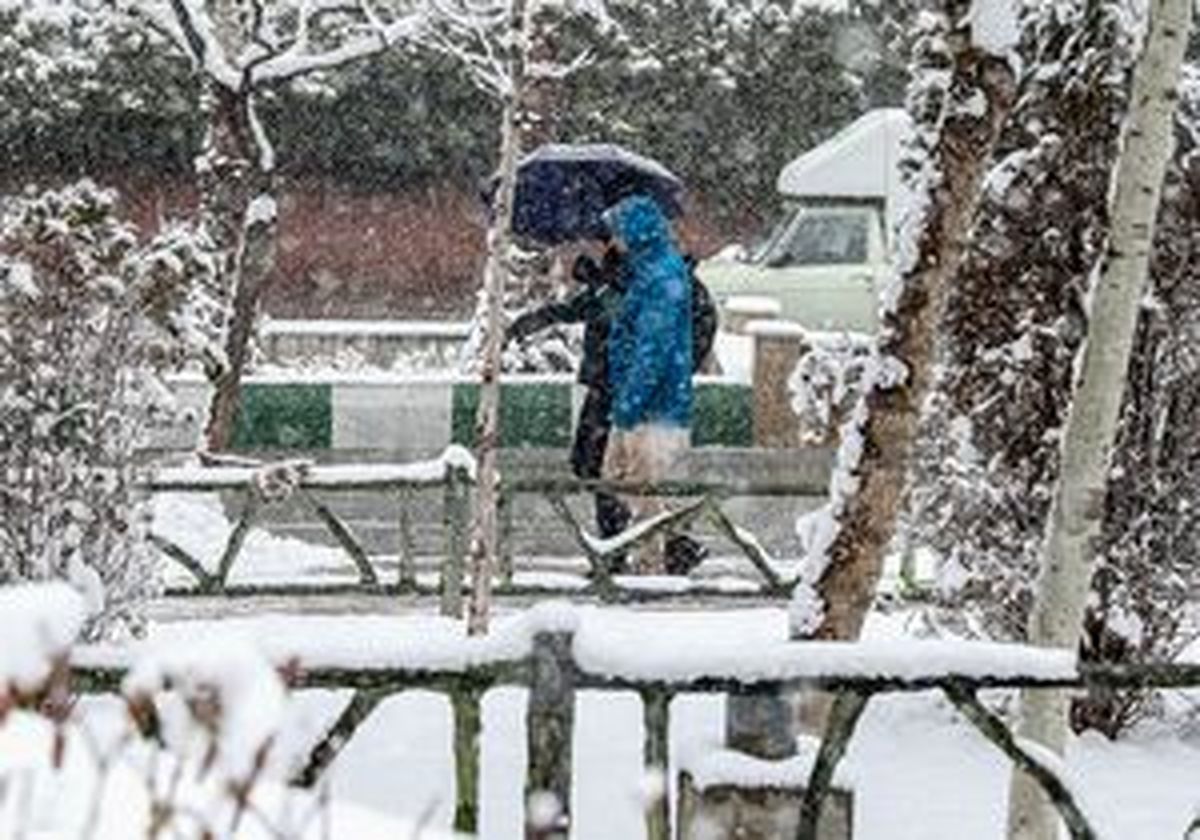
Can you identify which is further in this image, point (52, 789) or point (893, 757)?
point (893, 757)

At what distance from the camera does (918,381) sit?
7180mm

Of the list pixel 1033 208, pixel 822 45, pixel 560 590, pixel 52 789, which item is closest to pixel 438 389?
pixel 560 590

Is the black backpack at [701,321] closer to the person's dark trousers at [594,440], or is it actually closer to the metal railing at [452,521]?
the person's dark trousers at [594,440]

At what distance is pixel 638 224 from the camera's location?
1116 cm

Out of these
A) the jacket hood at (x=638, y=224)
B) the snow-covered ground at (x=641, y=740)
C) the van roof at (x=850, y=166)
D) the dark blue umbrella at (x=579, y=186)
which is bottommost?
the snow-covered ground at (x=641, y=740)

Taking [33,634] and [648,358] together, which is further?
[648,358]

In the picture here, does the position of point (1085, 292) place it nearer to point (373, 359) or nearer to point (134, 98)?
point (373, 359)

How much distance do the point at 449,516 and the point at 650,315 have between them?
1.36 metres

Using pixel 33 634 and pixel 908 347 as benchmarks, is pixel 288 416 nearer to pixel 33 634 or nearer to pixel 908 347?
Answer: pixel 908 347

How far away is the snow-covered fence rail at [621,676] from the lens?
4.97 m

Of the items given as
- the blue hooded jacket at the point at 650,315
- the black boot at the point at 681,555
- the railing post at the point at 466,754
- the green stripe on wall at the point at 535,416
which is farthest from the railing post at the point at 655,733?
Result: the green stripe on wall at the point at 535,416

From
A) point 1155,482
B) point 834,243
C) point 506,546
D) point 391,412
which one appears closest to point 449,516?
point 506,546

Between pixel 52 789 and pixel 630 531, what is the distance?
26.1ft

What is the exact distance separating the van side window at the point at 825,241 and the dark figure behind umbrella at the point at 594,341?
10.8 metres
